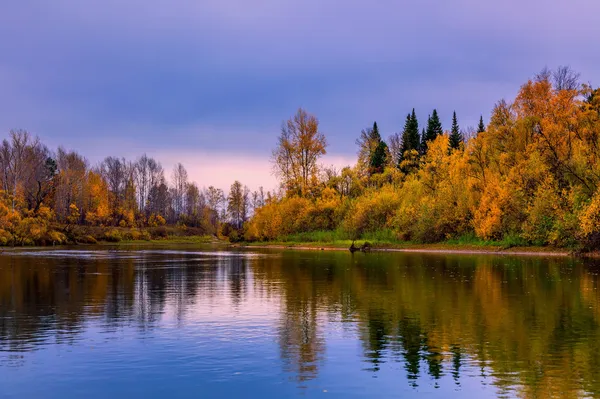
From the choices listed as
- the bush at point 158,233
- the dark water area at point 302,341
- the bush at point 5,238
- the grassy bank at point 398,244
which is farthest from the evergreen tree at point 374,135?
the dark water area at point 302,341

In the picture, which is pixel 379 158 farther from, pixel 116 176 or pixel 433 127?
pixel 116 176

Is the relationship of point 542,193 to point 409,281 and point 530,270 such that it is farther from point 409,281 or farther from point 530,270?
point 409,281

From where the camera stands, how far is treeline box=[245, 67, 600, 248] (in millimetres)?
54625

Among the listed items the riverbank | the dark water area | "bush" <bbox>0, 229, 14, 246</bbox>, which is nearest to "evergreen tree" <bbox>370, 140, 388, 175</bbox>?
the riverbank

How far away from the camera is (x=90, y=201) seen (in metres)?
146

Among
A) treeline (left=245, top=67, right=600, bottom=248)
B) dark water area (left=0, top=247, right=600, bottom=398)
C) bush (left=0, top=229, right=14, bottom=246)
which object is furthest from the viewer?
bush (left=0, top=229, right=14, bottom=246)

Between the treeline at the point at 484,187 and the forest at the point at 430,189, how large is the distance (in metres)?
0.14

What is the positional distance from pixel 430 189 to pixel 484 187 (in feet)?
38.0

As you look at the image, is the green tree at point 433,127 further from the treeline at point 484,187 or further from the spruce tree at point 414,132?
the treeline at point 484,187

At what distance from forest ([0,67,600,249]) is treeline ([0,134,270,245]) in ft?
1.29

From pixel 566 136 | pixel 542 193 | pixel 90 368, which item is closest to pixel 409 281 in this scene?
pixel 90 368

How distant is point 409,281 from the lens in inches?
1164

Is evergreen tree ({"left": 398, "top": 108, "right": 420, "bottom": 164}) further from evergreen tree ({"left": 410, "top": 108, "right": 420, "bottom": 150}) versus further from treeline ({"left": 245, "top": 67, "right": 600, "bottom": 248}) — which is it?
treeline ({"left": 245, "top": 67, "right": 600, "bottom": 248})

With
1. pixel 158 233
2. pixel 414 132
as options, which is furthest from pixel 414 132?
pixel 158 233
